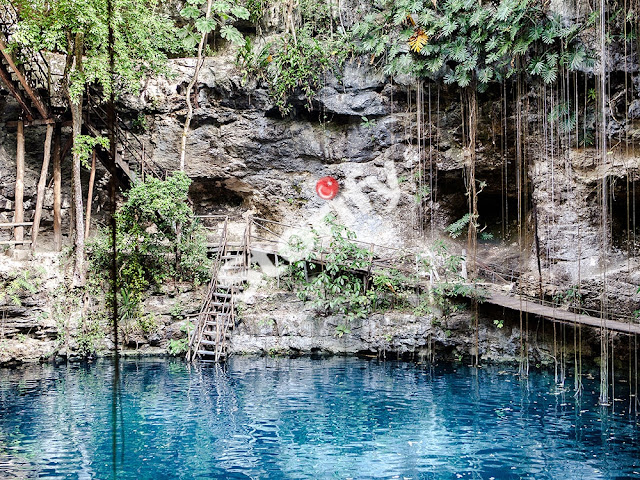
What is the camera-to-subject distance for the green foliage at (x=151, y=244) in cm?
1056

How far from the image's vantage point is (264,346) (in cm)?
1046

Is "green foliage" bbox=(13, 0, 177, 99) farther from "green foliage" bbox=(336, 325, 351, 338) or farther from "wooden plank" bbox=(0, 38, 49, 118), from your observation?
"green foliage" bbox=(336, 325, 351, 338)

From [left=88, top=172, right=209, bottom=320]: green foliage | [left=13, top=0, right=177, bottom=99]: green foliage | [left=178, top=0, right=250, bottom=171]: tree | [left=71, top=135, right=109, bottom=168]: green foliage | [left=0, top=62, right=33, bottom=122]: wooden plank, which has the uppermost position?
[left=178, top=0, right=250, bottom=171]: tree

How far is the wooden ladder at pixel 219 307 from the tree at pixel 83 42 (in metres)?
2.53

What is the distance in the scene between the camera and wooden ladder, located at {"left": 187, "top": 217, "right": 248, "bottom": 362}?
32.3 feet

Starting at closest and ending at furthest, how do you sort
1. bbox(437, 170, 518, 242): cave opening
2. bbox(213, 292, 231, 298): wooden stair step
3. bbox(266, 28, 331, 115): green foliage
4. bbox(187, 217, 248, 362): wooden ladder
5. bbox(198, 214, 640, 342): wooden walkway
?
bbox(198, 214, 640, 342): wooden walkway → bbox(187, 217, 248, 362): wooden ladder → bbox(213, 292, 231, 298): wooden stair step → bbox(266, 28, 331, 115): green foliage → bbox(437, 170, 518, 242): cave opening

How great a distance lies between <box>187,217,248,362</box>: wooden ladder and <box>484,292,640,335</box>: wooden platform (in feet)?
16.1

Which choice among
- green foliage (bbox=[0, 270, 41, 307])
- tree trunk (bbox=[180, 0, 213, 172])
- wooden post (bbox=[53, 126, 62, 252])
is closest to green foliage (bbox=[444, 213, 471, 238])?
tree trunk (bbox=[180, 0, 213, 172])

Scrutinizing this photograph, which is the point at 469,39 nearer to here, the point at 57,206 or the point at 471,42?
the point at 471,42

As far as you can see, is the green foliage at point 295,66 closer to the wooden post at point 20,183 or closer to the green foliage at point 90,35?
the green foliage at point 90,35

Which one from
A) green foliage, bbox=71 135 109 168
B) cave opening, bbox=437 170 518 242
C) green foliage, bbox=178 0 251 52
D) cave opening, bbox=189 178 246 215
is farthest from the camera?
cave opening, bbox=189 178 246 215

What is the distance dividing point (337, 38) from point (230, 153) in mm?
3811

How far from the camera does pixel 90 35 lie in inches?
393

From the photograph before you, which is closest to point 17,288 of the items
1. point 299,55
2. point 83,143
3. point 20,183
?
point 20,183
